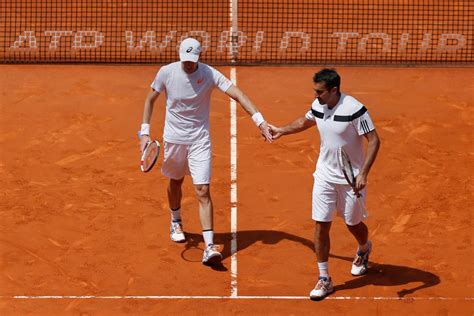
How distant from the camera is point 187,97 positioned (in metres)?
12.0

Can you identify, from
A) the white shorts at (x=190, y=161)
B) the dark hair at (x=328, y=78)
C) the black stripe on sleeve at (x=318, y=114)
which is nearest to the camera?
the dark hair at (x=328, y=78)

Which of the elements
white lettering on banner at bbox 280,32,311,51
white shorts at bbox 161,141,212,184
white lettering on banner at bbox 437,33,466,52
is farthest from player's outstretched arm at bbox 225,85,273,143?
white lettering on banner at bbox 437,33,466,52

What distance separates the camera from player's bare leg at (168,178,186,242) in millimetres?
12562

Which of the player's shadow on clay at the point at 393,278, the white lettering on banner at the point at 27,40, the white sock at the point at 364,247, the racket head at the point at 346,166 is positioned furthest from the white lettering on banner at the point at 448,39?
the racket head at the point at 346,166

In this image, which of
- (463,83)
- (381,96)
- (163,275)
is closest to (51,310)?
(163,275)

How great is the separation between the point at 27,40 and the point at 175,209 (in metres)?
8.35

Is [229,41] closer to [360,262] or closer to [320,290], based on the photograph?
[360,262]

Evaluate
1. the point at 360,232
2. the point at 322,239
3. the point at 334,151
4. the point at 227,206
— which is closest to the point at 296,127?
the point at 334,151

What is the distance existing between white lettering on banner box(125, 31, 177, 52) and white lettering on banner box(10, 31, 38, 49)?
5.37ft

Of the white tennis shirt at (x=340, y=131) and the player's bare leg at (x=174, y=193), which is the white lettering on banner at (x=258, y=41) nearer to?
the player's bare leg at (x=174, y=193)

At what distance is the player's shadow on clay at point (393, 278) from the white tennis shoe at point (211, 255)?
1304 mm

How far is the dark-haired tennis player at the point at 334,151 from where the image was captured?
1075 cm

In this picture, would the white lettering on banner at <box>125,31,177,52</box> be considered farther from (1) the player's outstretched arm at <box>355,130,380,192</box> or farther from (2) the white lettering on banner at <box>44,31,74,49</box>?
(1) the player's outstretched arm at <box>355,130,380,192</box>

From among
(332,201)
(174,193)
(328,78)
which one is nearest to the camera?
(328,78)
